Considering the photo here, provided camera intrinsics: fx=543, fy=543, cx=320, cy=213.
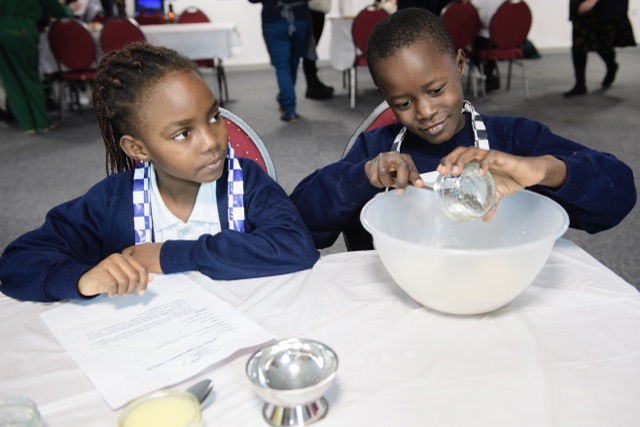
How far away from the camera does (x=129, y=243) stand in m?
1.12

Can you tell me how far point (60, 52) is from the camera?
14.8 feet

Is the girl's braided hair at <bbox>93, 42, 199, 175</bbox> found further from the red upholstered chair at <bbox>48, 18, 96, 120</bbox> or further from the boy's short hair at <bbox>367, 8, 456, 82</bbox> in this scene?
the red upholstered chair at <bbox>48, 18, 96, 120</bbox>

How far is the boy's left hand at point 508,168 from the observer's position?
2.58 feet

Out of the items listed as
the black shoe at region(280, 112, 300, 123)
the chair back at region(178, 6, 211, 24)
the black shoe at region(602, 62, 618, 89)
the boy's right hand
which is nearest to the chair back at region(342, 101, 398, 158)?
the boy's right hand

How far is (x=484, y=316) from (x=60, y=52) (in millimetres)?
4677

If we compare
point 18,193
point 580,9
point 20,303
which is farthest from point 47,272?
point 580,9

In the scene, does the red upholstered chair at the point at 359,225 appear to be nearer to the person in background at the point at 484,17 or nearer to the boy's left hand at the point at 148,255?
the boy's left hand at the point at 148,255

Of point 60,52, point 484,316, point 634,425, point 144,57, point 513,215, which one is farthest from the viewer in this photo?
point 60,52

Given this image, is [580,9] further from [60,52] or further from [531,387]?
[531,387]

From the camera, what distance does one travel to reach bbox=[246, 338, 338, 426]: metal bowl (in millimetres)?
523

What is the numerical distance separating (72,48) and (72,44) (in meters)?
0.03

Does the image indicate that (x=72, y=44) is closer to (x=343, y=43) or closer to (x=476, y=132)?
(x=343, y=43)

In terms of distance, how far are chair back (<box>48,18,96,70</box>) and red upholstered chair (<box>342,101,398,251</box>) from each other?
3733 mm

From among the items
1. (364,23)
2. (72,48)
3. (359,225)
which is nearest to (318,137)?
(364,23)
